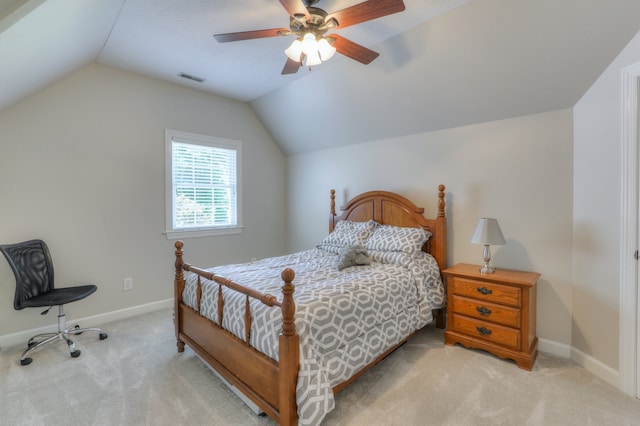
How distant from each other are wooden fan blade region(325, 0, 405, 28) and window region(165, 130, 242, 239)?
274cm

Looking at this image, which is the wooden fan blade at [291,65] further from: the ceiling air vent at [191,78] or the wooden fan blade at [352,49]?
the ceiling air vent at [191,78]

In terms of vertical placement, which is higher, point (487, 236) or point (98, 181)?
point (98, 181)

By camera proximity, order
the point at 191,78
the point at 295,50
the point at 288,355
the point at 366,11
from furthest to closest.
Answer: the point at 191,78
the point at 295,50
the point at 366,11
the point at 288,355

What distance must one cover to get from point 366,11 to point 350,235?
7.44 feet

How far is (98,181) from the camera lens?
3.23 metres

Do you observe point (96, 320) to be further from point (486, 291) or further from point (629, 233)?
point (629, 233)

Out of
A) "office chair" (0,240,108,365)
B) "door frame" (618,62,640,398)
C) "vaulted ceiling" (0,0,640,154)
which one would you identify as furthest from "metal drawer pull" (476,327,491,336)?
"office chair" (0,240,108,365)

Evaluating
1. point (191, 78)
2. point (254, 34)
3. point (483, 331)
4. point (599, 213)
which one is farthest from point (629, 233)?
point (191, 78)

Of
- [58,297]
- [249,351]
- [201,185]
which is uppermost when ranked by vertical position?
[201,185]

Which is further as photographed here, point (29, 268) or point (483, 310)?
point (29, 268)

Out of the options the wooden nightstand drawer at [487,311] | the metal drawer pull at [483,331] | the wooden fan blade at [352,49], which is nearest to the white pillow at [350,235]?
the wooden nightstand drawer at [487,311]

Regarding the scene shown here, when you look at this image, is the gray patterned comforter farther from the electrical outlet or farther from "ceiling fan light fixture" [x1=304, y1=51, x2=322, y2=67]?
"ceiling fan light fixture" [x1=304, y1=51, x2=322, y2=67]

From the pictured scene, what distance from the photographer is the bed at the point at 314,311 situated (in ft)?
5.20

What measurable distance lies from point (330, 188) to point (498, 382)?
298 centimetres
